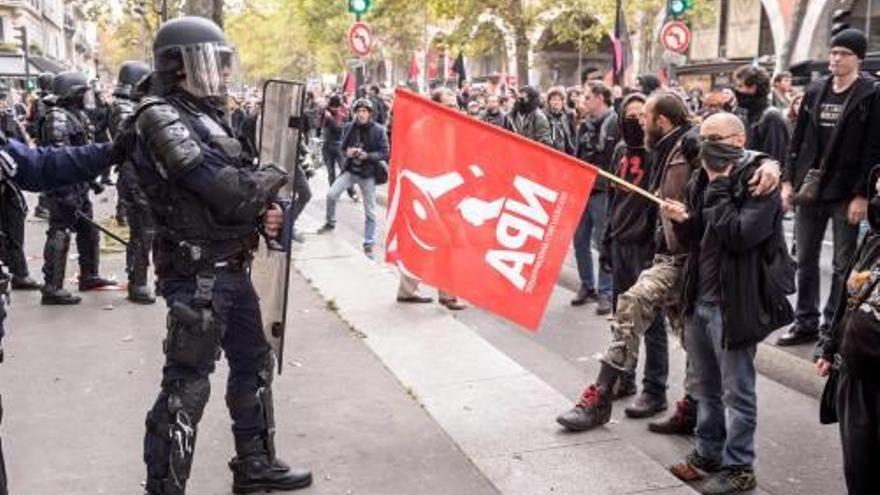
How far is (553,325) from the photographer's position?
725 centimetres

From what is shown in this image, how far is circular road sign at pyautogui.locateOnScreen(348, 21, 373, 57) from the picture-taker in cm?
1512

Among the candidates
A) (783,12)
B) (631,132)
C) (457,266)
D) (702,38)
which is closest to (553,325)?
(631,132)

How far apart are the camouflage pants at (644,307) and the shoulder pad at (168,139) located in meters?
2.26

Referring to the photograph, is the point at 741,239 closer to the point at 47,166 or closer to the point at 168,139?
the point at 168,139

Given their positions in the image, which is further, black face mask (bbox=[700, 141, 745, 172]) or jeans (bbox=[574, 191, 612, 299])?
jeans (bbox=[574, 191, 612, 299])

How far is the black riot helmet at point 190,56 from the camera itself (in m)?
3.52

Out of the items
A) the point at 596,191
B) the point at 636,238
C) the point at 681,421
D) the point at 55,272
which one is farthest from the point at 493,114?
the point at 681,421

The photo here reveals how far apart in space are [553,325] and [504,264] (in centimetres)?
264

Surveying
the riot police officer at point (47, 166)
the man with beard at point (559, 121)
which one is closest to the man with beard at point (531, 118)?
the man with beard at point (559, 121)

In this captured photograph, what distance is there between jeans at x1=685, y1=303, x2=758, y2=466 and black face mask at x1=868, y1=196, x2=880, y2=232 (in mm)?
900

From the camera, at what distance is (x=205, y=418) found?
4863mm

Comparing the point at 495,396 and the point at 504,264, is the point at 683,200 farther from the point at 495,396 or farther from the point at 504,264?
the point at 495,396

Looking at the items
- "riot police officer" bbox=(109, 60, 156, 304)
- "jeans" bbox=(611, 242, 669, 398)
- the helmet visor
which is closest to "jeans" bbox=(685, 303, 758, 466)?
"jeans" bbox=(611, 242, 669, 398)

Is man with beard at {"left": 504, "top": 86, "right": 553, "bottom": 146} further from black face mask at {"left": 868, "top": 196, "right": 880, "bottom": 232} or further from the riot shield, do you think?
black face mask at {"left": 868, "top": 196, "right": 880, "bottom": 232}
